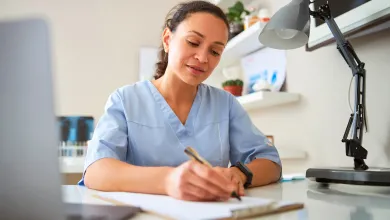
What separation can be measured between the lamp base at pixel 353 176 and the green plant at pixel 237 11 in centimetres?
107

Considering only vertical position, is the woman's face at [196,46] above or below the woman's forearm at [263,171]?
above

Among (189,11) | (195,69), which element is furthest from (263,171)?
(189,11)

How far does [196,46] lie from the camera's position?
3.13ft

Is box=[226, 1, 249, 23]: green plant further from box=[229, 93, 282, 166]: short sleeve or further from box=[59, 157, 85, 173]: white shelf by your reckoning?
box=[59, 157, 85, 173]: white shelf

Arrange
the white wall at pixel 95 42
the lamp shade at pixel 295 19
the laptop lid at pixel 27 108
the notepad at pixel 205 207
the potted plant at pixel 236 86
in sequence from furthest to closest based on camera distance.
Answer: the white wall at pixel 95 42 → the potted plant at pixel 236 86 → the lamp shade at pixel 295 19 → the notepad at pixel 205 207 → the laptop lid at pixel 27 108

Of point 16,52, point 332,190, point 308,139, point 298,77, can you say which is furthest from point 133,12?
point 16,52

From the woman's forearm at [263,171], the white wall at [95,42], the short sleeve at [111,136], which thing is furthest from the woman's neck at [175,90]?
the white wall at [95,42]

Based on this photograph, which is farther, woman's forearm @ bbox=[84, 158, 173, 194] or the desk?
woman's forearm @ bbox=[84, 158, 173, 194]

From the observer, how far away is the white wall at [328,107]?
1037 millimetres

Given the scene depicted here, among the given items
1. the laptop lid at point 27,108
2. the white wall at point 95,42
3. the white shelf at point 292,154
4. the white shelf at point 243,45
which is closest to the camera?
the laptop lid at point 27,108

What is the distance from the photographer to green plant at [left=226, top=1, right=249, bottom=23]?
1771 millimetres

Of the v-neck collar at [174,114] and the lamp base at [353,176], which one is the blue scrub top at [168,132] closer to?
the v-neck collar at [174,114]

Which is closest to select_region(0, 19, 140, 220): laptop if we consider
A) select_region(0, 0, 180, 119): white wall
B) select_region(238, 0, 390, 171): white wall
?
select_region(238, 0, 390, 171): white wall

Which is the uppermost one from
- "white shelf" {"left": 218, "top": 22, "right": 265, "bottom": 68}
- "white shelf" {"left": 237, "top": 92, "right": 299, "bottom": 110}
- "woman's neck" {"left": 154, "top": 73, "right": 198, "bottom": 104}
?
"white shelf" {"left": 218, "top": 22, "right": 265, "bottom": 68}
